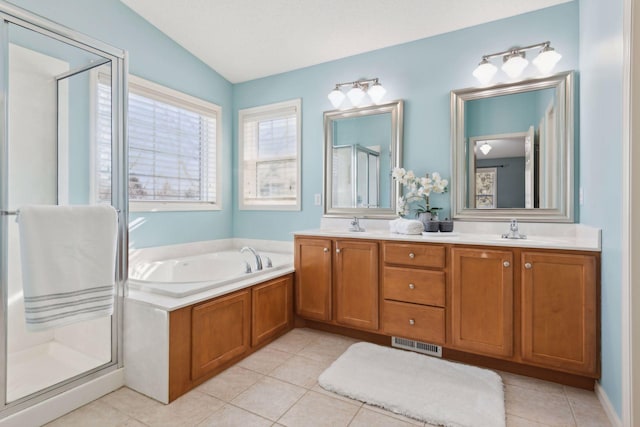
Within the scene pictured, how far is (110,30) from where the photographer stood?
2.57 metres

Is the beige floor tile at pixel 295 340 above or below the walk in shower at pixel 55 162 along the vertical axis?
below

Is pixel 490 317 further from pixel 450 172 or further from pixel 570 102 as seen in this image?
pixel 570 102

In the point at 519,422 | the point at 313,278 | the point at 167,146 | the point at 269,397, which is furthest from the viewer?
the point at 167,146

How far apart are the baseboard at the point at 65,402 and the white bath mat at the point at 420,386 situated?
122cm

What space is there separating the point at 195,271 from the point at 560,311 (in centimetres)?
283

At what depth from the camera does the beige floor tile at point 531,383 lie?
1.92 meters

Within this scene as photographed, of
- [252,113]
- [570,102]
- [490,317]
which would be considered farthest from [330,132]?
[490,317]

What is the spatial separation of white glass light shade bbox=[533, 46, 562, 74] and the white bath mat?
2090mm

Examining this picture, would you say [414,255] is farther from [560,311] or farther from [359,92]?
[359,92]

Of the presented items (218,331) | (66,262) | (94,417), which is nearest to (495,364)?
(218,331)

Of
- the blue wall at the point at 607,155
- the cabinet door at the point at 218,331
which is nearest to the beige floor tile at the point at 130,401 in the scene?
the cabinet door at the point at 218,331

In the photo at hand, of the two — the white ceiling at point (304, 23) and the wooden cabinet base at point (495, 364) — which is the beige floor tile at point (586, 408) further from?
the white ceiling at point (304, 23)

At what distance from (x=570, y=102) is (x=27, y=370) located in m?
3.87

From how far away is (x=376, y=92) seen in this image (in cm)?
289
